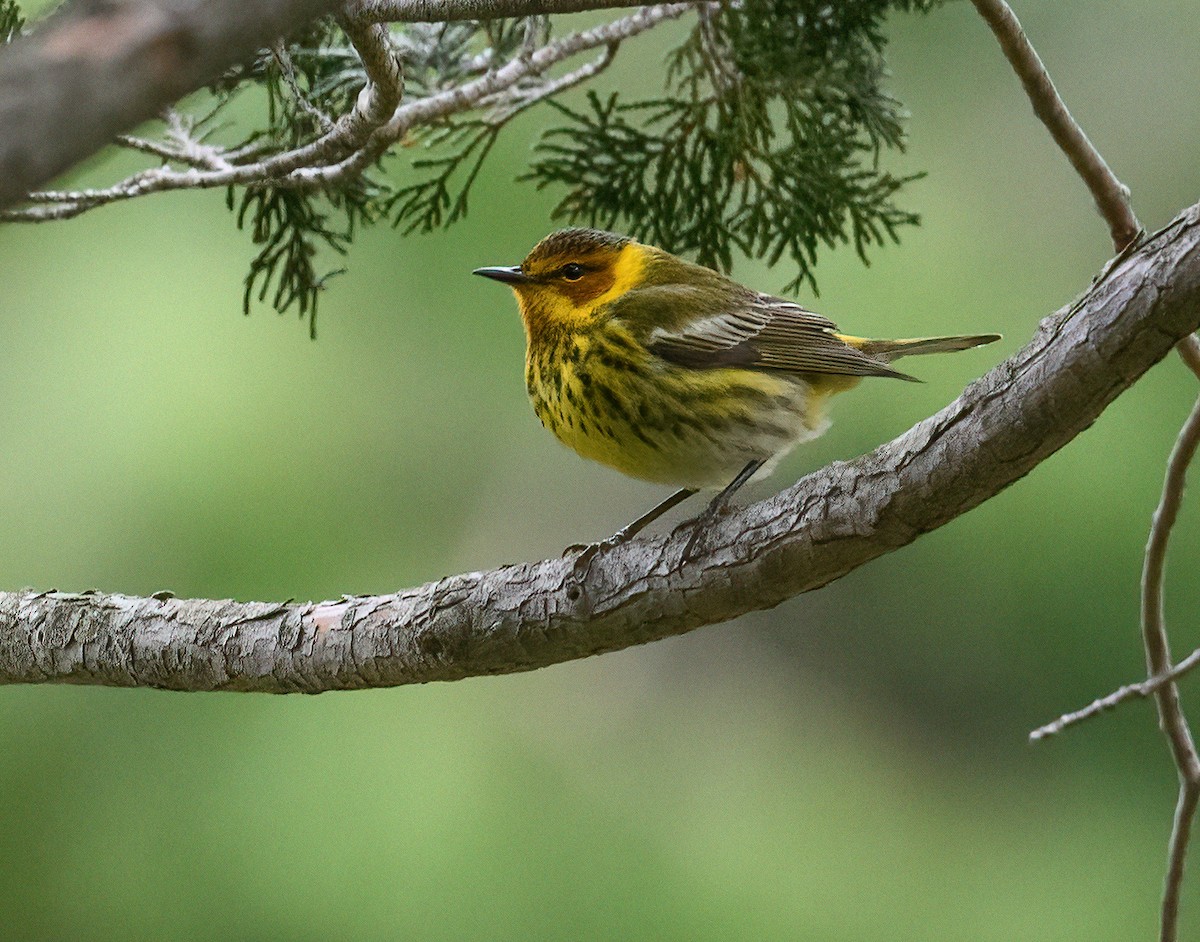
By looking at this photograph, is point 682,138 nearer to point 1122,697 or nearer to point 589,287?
point 589,287

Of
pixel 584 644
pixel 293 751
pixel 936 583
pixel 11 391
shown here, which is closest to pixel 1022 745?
pixel 936 583

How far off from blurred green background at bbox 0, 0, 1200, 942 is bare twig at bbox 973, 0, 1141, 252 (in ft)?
6.35

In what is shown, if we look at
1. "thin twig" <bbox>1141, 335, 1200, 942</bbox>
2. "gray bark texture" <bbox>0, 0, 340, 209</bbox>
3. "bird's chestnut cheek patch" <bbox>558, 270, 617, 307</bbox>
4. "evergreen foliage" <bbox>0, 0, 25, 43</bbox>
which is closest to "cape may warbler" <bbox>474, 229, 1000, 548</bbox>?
"bird's chestnut cheek patch" <bbox>558, 270, 617, 307</bbox>

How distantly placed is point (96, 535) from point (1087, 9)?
3959 mm

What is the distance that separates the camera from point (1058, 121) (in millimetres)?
1818

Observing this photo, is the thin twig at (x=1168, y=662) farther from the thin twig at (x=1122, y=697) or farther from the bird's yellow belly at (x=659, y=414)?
the bird's yellow belly at (x=659, y=414)

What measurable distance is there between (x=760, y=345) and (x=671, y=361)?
0.65 feet

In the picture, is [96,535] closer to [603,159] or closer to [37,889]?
[37,889]

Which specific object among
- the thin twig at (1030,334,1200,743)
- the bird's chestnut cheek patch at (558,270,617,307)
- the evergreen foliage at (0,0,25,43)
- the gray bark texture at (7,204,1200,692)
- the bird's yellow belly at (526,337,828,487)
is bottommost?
the thin twig at (1030,334,1200,743)

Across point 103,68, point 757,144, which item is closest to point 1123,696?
point 757,144

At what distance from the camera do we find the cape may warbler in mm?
2061

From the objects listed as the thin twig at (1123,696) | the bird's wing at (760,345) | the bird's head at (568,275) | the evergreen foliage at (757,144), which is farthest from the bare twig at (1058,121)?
the bird's head at (568,275)

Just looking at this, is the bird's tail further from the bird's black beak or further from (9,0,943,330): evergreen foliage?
the bird's black beak

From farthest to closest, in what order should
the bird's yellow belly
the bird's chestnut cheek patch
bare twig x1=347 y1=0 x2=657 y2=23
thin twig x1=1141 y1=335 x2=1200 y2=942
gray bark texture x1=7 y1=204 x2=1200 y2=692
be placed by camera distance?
the bird's chestnut cheek patch → the bird's yellow belly → thin twig x1=1141 y1=335 x2=1200 y2=942 → bare twig x1=347 y1=0 x2=657 y2=23 → gray bark texture x1=7 y1=204 x2=1200 y2=692
